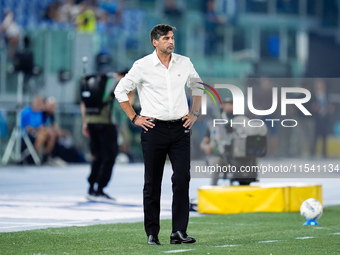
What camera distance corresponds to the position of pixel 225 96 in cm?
1263

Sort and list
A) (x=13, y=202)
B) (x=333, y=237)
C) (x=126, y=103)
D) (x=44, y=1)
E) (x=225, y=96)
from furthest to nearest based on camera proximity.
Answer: (x=44, y=1)
(x=13, y=202)
(x=225, y=96)
(x=333, y=237)
(x=126, y=103)

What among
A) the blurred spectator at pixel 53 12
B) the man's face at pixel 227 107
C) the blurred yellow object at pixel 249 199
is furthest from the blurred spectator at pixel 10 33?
the blurred yellow object at pixel 249 199

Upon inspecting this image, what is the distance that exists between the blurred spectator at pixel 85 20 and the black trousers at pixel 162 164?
67.2 ft

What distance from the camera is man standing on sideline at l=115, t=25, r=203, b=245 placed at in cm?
822

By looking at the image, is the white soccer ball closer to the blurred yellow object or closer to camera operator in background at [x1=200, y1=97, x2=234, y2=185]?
the blurred yellow object

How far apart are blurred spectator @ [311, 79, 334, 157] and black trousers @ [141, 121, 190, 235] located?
733 inches

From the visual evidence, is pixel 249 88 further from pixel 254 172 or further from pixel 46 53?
pixel 46 53

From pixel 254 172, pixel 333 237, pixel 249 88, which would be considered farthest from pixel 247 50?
pixel 333 237

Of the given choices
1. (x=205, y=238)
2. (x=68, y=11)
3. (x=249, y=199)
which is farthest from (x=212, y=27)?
(x=205, y=238)

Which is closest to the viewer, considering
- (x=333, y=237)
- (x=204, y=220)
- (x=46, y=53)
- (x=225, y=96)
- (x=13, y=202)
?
(x=333, y=237)

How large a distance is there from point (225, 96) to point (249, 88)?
2879 millimetres

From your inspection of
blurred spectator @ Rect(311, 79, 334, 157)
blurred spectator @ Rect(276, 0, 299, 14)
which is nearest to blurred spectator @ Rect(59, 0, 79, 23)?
blurred spectator @ Rect(311, 79, 334, 157)

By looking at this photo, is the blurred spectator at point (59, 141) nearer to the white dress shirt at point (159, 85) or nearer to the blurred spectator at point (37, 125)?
the blurred spectator at point (37, 125)

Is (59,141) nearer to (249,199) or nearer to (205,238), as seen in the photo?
(249,199)
